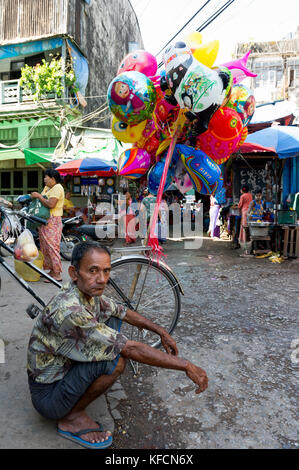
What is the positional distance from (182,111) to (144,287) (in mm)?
1527

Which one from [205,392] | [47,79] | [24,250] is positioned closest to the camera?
[205,392]

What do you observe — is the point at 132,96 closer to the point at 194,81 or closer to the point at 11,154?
the point at 194,81

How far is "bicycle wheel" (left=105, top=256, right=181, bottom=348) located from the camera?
8.98 feet

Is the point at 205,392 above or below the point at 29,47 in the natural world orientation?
below

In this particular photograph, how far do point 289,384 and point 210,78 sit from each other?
232cm

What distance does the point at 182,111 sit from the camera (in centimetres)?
271

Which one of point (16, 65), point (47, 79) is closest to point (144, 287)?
point (47, 79)

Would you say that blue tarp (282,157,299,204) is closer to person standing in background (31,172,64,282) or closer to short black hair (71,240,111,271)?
person standing in background (31,172,64,282)

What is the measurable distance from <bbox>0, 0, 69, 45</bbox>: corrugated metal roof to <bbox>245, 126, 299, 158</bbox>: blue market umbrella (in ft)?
32.1

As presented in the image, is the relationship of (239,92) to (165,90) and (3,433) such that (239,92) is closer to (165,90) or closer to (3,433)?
(165,90)

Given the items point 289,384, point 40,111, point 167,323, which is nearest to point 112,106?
point 167,323

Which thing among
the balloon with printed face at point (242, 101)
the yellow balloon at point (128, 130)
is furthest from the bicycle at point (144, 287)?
the balloon with printed face at point (242, 101)

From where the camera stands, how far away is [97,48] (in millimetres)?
16031

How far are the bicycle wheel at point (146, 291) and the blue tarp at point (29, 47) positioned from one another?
1315 cm
